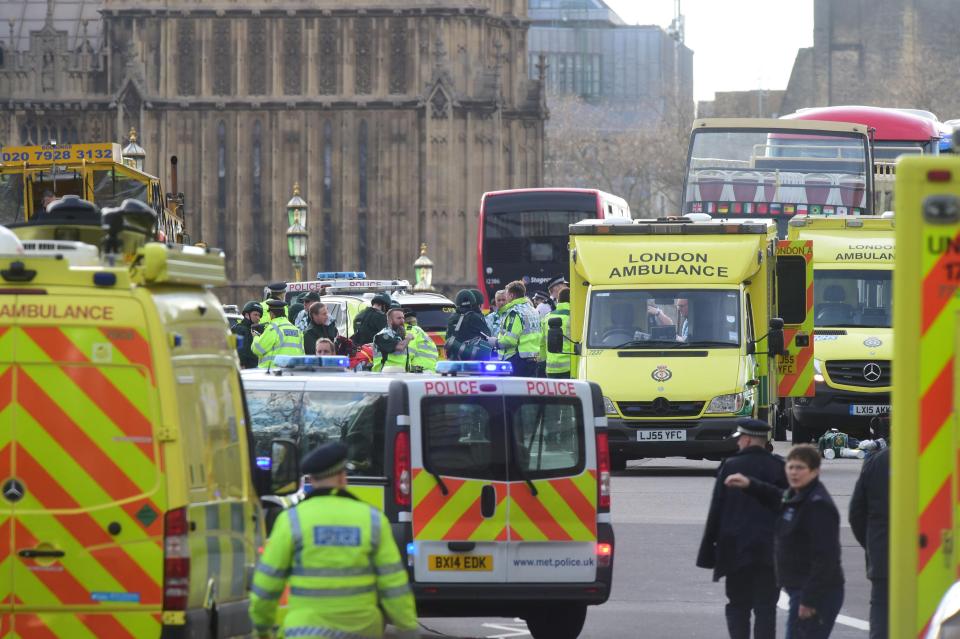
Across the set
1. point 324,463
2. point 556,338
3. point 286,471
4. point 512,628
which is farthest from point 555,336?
point 324,463

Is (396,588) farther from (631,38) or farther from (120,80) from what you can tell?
(631,38)

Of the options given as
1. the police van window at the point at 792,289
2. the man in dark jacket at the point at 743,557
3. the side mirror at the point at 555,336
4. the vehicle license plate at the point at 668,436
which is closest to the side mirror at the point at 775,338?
the vehicle license plate at the point at 668,436

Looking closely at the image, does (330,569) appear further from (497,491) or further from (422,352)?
(422,352)

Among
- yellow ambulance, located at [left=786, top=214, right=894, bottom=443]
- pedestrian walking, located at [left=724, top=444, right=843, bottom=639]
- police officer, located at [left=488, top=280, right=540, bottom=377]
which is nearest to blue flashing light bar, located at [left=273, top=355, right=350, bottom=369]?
pedestrian walking, located at [left=724, top=444, right=843, bottom=639]

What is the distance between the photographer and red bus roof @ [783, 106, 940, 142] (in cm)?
4122

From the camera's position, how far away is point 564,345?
22.4 m

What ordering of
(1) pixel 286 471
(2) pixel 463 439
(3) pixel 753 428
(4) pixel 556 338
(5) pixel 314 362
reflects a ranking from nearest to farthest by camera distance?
1. (1) pixel 286 471
2. (3) pixel 753 428
3. (2) pixel 463 439
4. (5) pixel 314 362
5. (4) pixel 556 338

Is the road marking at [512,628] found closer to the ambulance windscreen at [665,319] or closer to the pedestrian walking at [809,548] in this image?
the pedestrian walking at [809,548]

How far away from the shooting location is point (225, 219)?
2990 inches

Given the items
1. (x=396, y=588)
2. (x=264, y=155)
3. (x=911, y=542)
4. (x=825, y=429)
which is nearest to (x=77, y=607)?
(x=396, y=588)

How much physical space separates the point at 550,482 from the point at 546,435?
0.26 m

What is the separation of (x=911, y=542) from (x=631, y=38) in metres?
141

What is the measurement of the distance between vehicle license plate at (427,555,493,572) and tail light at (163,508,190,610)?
3.63 meters

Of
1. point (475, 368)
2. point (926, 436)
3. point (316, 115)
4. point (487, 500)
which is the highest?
point (316, 115)
